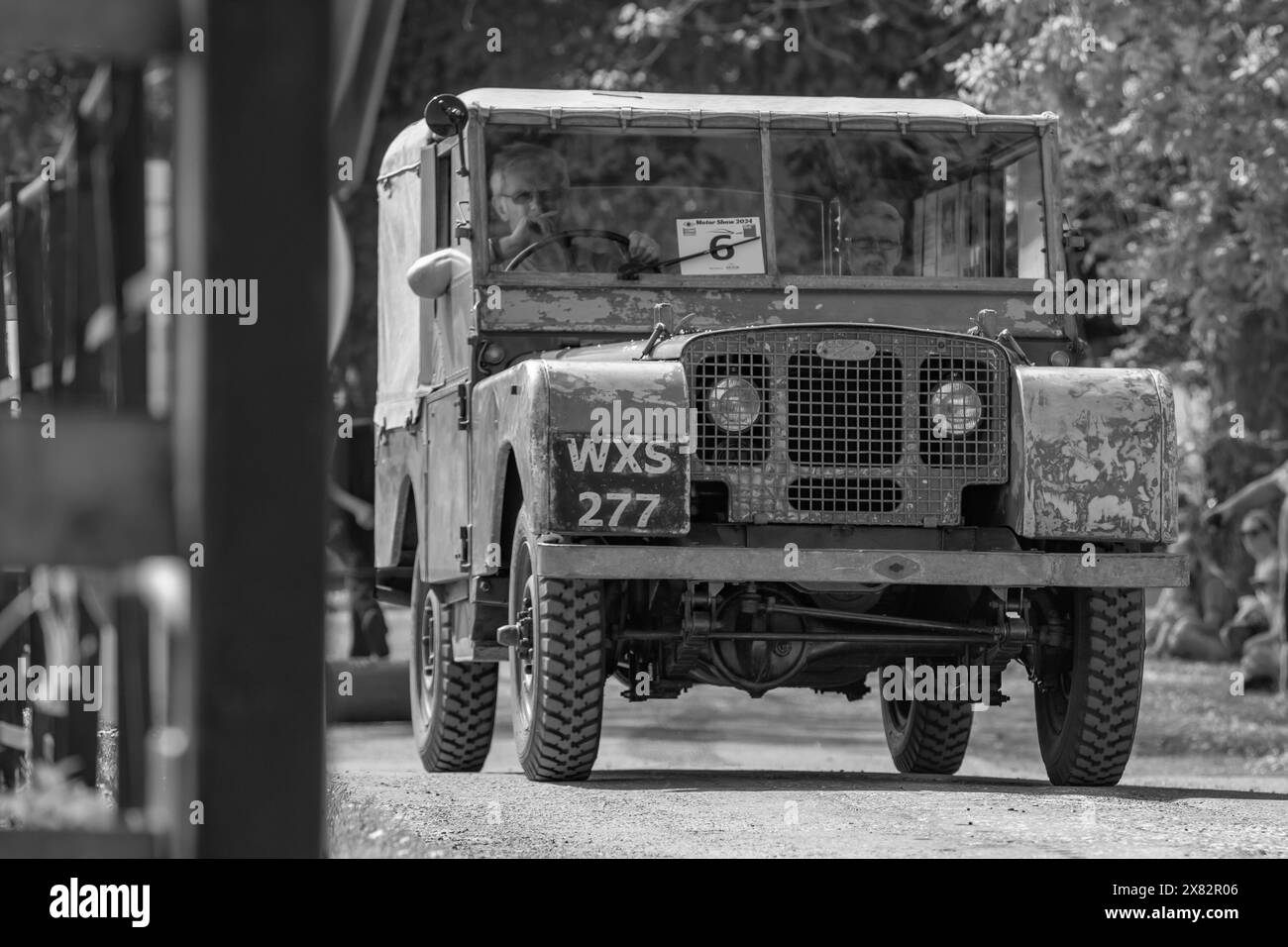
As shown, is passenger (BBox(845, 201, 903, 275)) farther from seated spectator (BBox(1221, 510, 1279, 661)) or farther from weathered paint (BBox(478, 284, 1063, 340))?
seated spectator (BBox(1221, 510, 1279, 661))

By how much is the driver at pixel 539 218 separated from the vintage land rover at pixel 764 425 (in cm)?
1

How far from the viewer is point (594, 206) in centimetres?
1003

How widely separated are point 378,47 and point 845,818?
15.0 feet

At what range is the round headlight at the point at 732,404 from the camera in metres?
8.41

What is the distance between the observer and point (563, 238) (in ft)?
32.1

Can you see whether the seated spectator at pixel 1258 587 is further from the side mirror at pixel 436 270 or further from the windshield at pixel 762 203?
the side mirror at pixel 436 270

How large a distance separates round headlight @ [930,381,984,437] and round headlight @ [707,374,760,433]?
0.64m

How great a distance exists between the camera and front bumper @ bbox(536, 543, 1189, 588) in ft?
26.7

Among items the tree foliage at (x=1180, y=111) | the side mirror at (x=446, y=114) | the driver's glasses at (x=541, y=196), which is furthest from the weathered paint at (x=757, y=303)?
the tree foliage at (x=1180, y=111)

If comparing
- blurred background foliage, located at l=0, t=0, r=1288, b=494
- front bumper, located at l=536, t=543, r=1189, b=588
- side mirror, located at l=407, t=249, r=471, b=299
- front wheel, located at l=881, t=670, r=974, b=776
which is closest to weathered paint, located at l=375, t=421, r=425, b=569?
side mirror, located at l=407, t=249, r=471, b=299

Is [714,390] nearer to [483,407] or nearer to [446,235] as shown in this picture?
[483,407]
